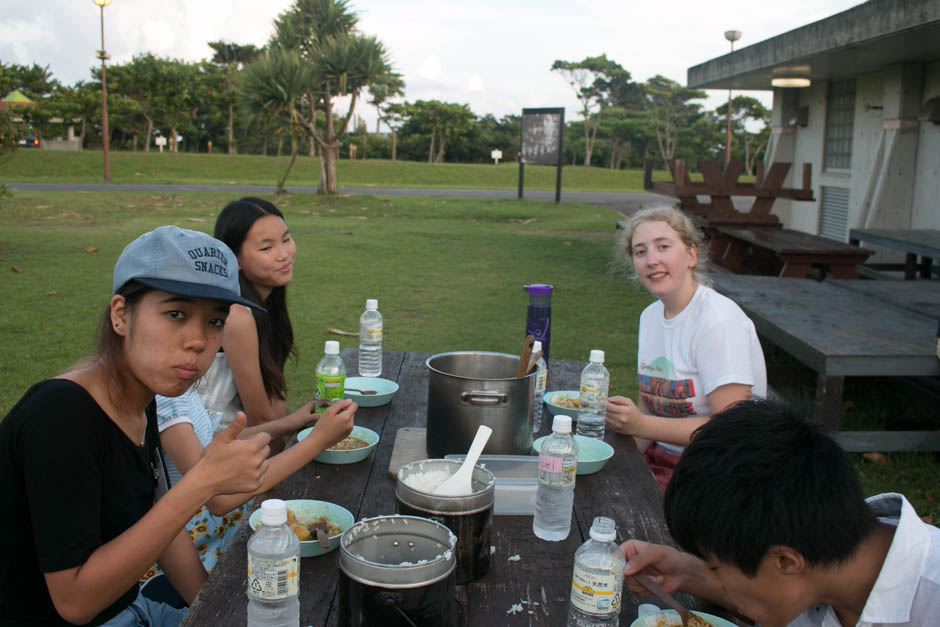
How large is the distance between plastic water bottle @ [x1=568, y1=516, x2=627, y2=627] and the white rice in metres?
0.36

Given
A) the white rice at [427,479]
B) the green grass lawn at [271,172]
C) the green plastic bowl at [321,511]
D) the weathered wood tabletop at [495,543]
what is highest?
the green grass lawn at [271,172]

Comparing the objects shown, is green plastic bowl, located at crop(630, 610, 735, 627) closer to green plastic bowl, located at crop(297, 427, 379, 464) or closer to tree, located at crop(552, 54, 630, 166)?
green plastic bowl, located at crop(297, 427, 379, 464)

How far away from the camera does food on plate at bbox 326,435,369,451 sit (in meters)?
2.34

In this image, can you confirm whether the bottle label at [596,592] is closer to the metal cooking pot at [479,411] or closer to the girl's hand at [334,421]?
the metal cooking pot at [479,411]

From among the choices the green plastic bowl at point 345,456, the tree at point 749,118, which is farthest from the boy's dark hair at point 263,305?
the tree at point 749,118

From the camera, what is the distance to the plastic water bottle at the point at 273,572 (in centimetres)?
142

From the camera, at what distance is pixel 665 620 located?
161 cm

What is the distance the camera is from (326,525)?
6.19 ft

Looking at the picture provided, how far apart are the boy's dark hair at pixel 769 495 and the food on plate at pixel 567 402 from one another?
1.39 m

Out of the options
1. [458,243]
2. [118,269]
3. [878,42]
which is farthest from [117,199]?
[118,269]

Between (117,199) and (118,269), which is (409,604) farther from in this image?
(117,199)

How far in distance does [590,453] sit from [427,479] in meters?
0.80

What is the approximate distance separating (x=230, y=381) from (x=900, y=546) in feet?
7.96

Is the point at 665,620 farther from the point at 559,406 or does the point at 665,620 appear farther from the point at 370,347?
the point at 370,347
